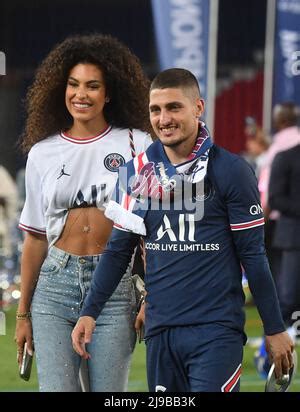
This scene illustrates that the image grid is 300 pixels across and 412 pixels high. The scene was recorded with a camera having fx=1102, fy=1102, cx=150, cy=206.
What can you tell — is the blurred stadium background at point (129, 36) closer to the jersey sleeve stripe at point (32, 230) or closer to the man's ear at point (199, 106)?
the jersey sleeve stripe at point (32, 230)

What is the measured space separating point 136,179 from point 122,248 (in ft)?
0.93

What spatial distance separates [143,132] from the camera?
192 inches

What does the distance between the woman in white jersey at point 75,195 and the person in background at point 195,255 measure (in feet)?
0.85

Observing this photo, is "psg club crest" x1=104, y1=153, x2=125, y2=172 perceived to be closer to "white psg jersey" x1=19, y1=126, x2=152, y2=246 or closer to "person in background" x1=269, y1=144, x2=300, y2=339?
"white psg jersey" x1=19, y1=126, x2=152, y2=246

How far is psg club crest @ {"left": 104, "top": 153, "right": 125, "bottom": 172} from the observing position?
4.71 meters

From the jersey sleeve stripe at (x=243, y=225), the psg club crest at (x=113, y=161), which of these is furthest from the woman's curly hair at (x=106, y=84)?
the jersey sleeve stripe at (x=243, y=225)

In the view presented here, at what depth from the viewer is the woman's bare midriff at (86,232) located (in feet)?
15.4

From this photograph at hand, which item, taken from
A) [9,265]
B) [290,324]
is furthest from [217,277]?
[9,265]

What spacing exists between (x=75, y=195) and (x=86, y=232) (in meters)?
0.17

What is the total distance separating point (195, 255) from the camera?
14.0ft

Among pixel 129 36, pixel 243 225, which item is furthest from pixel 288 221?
pixel 129 36

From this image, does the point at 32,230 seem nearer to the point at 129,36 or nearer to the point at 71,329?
the point at 71,329

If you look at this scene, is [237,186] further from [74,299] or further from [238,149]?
[238,149]

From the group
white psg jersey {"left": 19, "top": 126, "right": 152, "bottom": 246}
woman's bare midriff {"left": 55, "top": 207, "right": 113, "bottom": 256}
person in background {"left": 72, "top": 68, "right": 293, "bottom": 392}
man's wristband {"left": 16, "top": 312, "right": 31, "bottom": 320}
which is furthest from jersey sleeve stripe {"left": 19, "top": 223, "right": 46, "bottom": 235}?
person in background {"left": 72, "top": 68, "right": 293, "bottom": 392}
